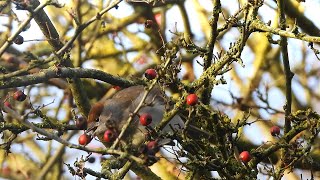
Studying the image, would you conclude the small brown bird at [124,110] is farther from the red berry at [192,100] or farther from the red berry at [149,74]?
the red berry at [192,100]

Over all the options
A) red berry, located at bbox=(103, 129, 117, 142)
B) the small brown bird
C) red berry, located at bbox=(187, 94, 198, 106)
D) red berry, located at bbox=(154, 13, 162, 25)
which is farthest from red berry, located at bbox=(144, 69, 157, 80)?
red berry, located at bbox=(154, 13, 162, 25)

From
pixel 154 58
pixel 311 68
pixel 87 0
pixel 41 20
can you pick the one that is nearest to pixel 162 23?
pixel 154 58

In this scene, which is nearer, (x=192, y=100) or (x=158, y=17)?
(x=192, y=100)

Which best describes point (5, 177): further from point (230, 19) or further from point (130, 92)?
point (230, 19)

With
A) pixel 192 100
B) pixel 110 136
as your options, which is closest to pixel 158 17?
pixel 192 100

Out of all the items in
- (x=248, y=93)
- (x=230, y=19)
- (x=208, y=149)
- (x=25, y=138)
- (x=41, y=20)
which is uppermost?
(x=248, y=93)

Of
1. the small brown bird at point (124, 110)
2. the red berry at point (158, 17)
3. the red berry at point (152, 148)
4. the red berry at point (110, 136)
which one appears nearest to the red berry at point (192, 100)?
the red berry at point (152, 148)

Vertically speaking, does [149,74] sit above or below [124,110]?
below

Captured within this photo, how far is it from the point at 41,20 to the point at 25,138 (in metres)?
3.04

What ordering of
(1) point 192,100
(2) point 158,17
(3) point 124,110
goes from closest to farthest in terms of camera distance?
1. (1) point 192,100
2. (3) point 124,110
3. (2) point 158,17

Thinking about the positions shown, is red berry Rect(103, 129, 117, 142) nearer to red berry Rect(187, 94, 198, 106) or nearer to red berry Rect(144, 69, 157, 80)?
red berry Rect(187, 94, 198, 106)

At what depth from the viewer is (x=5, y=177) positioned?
20.8ft

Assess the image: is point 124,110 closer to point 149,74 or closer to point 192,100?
point 149,74

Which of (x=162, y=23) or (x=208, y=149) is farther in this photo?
(x=162, y=23)
